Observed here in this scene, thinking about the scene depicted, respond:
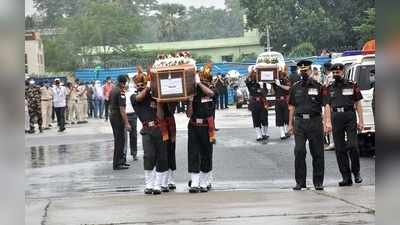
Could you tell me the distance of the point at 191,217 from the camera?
8.01m

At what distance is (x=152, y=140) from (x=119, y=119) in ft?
11.9

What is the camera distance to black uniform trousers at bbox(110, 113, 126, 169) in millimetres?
14062

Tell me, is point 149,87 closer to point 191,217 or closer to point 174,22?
point 191,217

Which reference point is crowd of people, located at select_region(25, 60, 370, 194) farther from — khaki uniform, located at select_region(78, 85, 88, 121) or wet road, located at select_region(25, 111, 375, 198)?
khaki uniform, located at select_region(78, 85, 88, 121)

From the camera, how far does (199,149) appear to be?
10648 mm

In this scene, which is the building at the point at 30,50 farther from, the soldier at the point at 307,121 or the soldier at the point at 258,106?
the soldier at the point at 258,106

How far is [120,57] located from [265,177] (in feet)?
170

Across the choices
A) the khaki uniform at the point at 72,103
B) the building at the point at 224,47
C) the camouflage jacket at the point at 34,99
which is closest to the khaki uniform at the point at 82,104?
the khaki uniform at the point at 72,103

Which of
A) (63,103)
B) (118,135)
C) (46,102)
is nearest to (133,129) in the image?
(118,135)

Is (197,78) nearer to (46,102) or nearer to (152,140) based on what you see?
(152,140)

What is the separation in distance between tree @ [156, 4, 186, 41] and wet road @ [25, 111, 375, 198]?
74.4 m

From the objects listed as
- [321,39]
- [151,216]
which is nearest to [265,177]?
[151,216]

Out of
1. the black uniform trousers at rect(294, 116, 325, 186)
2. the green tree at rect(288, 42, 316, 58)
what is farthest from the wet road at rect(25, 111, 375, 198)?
the green tree at rect(288, 42, 316, 58)
